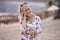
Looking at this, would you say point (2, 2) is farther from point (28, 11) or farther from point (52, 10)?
point (28, 11)

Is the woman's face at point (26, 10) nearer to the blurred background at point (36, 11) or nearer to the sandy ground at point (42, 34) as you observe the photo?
the sandy ground at point (42, 34)

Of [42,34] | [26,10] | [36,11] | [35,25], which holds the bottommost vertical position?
[36,11]

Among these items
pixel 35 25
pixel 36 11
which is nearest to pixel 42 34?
pixel 35 25

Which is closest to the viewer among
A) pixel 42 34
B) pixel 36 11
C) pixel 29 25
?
pixel 29 25

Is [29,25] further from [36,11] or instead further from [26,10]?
[36,11]

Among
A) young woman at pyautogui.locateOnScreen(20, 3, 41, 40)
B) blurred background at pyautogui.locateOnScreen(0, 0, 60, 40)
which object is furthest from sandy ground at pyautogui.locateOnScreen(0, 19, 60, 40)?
blurred background at pyautogui.locateOnScreen(0, 0, 60, 40)

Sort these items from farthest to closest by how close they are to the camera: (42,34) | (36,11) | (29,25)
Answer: (36,11) < (42,34) < (29,25)

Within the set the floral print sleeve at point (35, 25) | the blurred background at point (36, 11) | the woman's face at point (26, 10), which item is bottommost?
the blurred background at point (36, 11)

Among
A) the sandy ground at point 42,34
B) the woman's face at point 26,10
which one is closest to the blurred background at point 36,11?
the sandy ground at point 42,34

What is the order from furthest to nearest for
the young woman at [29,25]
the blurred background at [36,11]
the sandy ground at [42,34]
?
the blurred background at [36,11] < the sandy ground at [42,34] < the young woman at [29,25]

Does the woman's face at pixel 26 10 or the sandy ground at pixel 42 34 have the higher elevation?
the woman's face at pixel 26 10

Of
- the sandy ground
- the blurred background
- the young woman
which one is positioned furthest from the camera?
the blurred background

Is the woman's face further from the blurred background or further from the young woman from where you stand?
the blurred background

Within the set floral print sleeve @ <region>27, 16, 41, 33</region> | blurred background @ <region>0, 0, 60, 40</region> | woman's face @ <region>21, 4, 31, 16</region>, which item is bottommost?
blurred background @ <region>0, 0, 60, 40</region>
